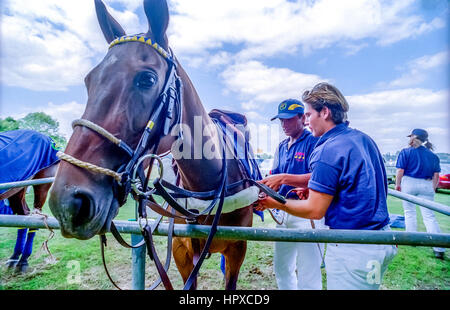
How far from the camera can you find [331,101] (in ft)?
5.36

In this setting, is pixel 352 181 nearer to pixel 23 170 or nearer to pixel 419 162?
pixel 419 162

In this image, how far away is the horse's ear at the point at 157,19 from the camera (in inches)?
54.6

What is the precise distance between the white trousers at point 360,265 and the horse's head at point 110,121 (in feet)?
4.74

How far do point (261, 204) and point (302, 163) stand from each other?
3.35 feet

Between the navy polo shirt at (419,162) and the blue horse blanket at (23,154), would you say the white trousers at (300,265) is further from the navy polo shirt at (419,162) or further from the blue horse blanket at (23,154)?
the blue horse blanket at (23,154)

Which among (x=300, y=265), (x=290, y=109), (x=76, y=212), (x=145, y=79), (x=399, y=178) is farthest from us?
(x=399, y=178)

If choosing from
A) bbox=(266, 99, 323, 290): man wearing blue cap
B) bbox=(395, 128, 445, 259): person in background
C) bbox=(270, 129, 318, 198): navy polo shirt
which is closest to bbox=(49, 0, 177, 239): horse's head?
bbox=(266, 99, 323, 290): man wearing blue cap

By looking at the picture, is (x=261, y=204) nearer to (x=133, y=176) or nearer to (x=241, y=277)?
(x=133, y=176)

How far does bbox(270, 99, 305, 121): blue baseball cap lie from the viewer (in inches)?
111

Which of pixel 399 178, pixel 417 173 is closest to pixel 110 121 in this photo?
pixel 417 173

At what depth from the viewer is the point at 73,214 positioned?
3.27 ft

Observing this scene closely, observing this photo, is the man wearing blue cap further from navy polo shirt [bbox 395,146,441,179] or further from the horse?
the horse

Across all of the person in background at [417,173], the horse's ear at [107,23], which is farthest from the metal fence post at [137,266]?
the person in background at [417,173]

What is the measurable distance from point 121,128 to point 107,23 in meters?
0.97
